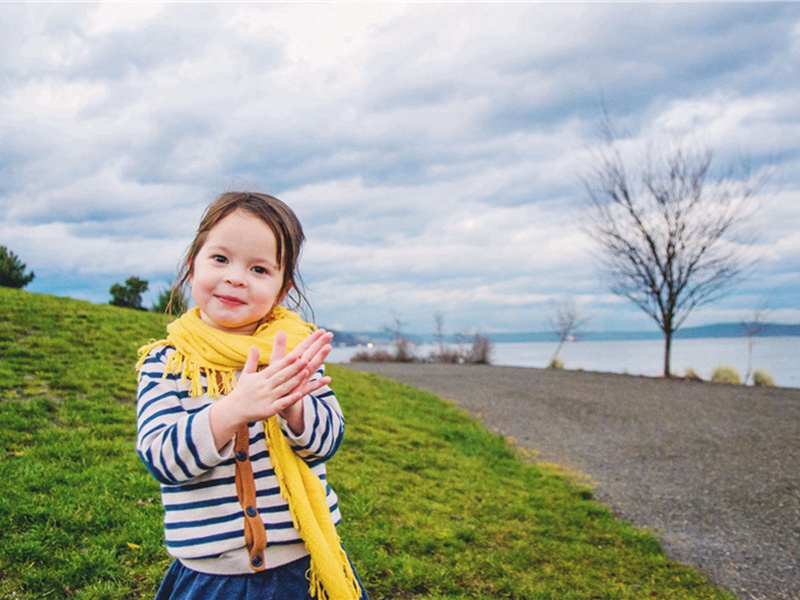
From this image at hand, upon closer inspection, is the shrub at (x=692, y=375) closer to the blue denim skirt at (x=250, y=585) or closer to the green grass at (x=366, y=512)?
the green grass at (x=366, y=512)

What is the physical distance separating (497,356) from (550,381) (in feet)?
31.1

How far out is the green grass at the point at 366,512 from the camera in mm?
3678

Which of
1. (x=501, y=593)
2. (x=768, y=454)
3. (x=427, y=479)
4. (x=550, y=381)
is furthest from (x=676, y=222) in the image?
(x=501, y=593)

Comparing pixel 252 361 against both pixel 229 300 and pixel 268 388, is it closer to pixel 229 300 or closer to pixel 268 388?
pixel 268 388

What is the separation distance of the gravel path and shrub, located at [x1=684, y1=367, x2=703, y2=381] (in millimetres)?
1257

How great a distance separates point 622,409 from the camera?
40.5 ft

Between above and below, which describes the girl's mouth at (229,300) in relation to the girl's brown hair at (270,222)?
below

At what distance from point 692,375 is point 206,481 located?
62.3ft

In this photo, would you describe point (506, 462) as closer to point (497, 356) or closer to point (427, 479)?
point (427, 479)

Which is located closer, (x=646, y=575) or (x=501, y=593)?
(x=501, y=593)

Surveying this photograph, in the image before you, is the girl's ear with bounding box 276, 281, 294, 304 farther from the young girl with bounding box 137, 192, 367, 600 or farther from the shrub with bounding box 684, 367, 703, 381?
the shrub with bounding box 684, 367, 703, 381

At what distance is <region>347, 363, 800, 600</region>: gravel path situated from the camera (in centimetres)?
543

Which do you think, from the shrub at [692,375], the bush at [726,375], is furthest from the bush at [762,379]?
the shrub at [692,375]

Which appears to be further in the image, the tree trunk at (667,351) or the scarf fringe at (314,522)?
the tree trunk at (667,351)
